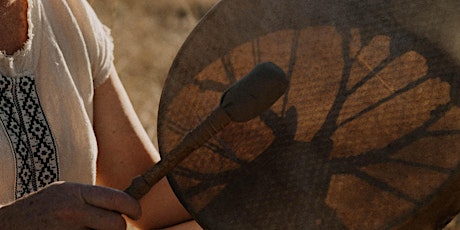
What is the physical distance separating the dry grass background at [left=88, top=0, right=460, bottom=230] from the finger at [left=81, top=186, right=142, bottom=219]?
2.60m

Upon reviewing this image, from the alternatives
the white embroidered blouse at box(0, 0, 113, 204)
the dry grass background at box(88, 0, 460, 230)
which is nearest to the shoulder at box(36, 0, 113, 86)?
the white embroidered blouse at box(0, 0, 113, 204)

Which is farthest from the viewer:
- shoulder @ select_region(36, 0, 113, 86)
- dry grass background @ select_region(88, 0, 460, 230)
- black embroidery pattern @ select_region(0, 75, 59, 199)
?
dry grass background @ select_region(88, 0, 460, 230)

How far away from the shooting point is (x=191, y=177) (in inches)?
51.8

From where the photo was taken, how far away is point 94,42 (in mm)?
1665

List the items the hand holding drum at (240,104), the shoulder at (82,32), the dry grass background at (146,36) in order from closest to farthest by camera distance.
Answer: the hand holding drum at (240,104) → the shoulder at (82,32) → the dry grass background at (146,36)

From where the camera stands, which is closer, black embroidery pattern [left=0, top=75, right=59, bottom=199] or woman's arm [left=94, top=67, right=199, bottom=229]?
black embroidery pattern [left=0, top=75, right=59, bottom=199]

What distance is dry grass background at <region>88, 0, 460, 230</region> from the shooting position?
393 cm

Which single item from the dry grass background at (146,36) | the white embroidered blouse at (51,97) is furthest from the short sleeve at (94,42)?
the dry grass background at (146,36)

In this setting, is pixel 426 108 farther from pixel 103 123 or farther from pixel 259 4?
pixel 103 123

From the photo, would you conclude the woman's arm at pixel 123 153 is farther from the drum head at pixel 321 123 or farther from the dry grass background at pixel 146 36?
the dry grass background at pixel 146 36

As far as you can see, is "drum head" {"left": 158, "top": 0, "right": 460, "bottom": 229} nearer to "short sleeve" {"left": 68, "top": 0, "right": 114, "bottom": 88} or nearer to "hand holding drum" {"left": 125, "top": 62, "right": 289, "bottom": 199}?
"hand holding drum" {"left": 125, "top": 62, "right": 289, "bottom": 199}

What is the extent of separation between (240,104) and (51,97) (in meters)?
0.55

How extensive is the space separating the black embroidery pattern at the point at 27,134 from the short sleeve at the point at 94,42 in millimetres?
135

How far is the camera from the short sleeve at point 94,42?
165cm
